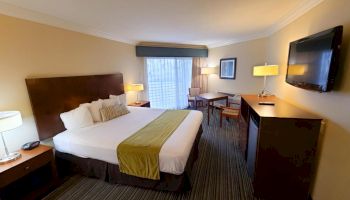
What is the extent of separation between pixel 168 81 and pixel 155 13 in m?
3.26

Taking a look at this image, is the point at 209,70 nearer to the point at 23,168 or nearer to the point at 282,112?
the point at 282,112

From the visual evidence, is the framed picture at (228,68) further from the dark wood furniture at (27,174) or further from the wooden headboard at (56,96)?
the dark wood furniture at (27,174)

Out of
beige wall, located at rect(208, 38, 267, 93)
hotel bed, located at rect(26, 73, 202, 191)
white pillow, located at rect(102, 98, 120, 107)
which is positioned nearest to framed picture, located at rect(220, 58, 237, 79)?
beige wall, located at rect(208, 38, 267, 93)

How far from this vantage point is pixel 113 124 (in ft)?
9.22

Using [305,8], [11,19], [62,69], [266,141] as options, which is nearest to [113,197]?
[266,141]

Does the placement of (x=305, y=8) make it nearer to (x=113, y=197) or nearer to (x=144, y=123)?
(x=144, y=123)

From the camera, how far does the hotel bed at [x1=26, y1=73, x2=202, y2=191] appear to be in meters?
1.95

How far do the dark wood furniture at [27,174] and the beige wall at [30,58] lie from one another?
0.48 metres

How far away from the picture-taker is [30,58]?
2.30 meters

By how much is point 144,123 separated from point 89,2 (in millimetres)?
1955

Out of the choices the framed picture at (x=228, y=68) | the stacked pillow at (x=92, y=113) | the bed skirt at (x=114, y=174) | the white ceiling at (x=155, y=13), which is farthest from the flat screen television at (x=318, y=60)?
the stacked pillow at (x=92, y=113)

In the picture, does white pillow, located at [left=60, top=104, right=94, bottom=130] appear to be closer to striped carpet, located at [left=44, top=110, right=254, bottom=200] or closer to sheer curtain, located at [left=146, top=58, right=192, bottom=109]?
striped carpet, located at [left=44, top=110, right=254, bottom=200]

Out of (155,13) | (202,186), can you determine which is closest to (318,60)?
(202,186)

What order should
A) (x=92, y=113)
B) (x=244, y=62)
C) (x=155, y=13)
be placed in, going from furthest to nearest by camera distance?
(x=244, y=62) < (x=92, y=113) < (x=155, y=13)
